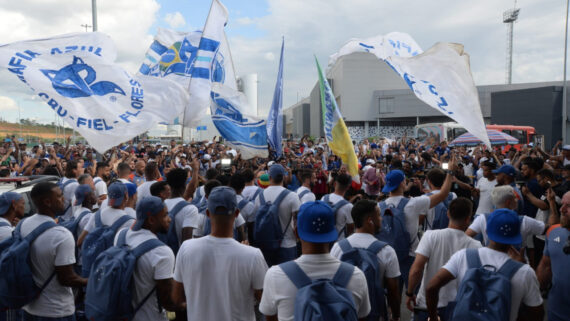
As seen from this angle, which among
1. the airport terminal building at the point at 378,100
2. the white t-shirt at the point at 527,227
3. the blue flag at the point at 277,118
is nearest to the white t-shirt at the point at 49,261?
the white t-shirt at the point at 527,227

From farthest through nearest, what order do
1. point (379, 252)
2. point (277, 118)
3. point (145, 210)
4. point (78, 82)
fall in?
point (277, 118) < point (78, 82) < point (379, 252) < point (145, 210)

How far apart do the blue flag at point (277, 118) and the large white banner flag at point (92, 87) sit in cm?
212

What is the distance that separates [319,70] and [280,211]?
3103mm

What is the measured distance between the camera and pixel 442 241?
11.9ft

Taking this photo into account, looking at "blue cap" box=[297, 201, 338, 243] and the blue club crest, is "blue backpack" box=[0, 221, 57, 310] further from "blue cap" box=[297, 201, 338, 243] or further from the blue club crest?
the blue club crest

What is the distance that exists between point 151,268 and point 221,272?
0.67 m

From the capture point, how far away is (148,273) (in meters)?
3.04

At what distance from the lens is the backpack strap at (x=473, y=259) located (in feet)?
9.55

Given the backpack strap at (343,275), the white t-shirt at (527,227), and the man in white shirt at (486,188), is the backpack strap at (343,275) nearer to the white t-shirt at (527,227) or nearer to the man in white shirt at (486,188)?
the white t-shirt at (527,227)

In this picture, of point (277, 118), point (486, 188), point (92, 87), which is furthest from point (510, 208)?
point (92, 87)

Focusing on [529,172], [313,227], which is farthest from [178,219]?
[529,172]

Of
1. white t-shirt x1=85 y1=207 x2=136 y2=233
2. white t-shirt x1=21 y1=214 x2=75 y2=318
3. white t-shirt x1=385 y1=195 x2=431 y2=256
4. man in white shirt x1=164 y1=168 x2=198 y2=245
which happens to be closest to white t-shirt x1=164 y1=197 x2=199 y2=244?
man in white shirt x1=164 y1=168 x2=198 y2=245

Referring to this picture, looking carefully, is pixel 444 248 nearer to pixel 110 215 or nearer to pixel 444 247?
pixel 444 247

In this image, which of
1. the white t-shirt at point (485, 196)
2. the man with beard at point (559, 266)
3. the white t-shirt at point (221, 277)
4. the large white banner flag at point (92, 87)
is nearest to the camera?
the white t-shirt at point (221, 277)
